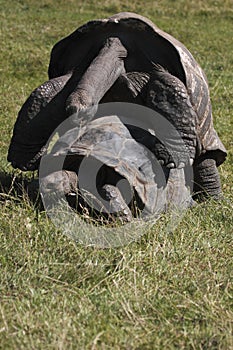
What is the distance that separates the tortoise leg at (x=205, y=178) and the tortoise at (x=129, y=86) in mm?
161

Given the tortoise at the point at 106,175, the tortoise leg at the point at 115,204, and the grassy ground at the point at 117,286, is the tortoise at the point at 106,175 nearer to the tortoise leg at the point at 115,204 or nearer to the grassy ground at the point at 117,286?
the tortoise leg at the point at 115,204

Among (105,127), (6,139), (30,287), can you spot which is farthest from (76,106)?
(6,139)

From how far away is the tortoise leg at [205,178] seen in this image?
215 inches

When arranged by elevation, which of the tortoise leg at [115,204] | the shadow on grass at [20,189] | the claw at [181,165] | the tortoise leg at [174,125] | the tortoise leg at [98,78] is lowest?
the shadow on grass at [20,189]

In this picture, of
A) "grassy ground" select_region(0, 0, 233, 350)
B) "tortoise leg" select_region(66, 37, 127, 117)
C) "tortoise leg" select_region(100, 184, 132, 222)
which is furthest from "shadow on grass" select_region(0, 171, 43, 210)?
"tortoise leg" select_region(66, 37, 127, 117)

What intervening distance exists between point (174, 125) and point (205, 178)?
901 millimetres

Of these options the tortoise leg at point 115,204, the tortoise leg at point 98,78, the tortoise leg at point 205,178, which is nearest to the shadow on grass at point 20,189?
the tortoise leg at point 115,204

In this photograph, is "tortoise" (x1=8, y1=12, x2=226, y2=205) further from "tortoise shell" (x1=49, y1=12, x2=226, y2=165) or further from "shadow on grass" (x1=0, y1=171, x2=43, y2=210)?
"shadow on grass" (x1=0, y1=171, x2=43, y2=210)

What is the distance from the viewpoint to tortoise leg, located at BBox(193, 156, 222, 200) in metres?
5.46

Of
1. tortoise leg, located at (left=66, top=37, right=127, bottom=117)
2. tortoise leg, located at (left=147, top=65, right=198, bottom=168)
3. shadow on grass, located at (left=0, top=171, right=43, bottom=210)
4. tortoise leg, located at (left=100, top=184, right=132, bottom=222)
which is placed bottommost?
shadow on grass, located at (left=0, top=171, right=43, bottom=210)

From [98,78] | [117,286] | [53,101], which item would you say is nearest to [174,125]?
[98,78]

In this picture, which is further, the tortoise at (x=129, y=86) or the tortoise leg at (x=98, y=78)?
the tortoise at (x=129, y=86)

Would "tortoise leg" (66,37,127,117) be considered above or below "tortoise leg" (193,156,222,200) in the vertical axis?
above

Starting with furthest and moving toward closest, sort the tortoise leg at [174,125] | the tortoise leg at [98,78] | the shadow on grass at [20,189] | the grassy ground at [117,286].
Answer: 1. the shadow on grass at [20,189]
2. the tortoise leg at [174,125]
3. the tortoise leg at [98,78]
4. the grassy ground at [117,286]
